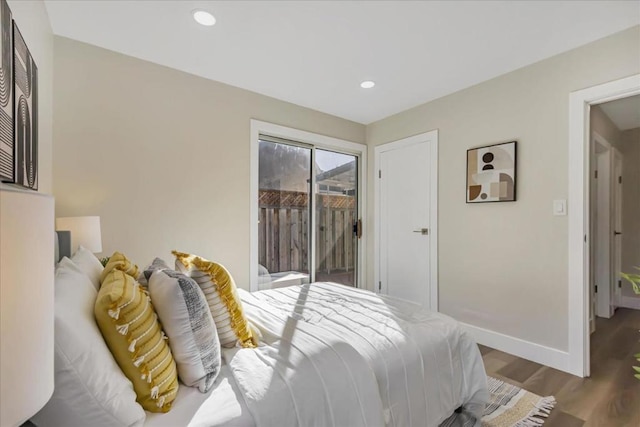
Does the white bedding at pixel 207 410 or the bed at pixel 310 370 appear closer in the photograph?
the bed at pixel 310 370

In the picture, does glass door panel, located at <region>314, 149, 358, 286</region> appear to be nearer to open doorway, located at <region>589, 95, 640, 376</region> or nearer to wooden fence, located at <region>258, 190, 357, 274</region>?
wooden fence, located at <region>258, 190, 357, 274</region>

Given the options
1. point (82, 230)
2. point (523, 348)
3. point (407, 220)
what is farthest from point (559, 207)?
point (82, 230)

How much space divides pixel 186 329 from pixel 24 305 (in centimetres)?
78

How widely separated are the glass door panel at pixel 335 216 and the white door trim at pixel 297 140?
0.07m

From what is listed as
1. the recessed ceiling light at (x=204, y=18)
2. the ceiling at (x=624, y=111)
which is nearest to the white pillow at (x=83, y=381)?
the recessed ceiling light at (x=204, y=18)

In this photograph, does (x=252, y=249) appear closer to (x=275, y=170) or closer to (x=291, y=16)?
(x=275, y=170)

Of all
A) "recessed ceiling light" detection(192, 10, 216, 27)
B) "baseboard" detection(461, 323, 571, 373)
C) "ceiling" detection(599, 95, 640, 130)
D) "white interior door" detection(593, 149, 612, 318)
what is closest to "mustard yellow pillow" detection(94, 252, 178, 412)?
"recessed ceiling light" detection(192, 10, 216, 27)

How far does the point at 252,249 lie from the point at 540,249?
2547 mm

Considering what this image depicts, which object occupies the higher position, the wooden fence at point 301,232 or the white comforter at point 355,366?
the wooden fence at point 301,232

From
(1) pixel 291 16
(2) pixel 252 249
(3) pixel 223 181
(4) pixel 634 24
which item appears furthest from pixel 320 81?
(4) pixel 634 24

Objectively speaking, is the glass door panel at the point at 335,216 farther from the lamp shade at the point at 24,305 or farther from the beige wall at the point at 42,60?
the lamp shade at the point at 24,305

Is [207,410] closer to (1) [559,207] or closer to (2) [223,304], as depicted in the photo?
(2) [223,304]

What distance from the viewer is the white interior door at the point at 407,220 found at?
3.29 m

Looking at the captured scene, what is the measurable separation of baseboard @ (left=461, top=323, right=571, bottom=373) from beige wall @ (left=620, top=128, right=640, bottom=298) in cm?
265
